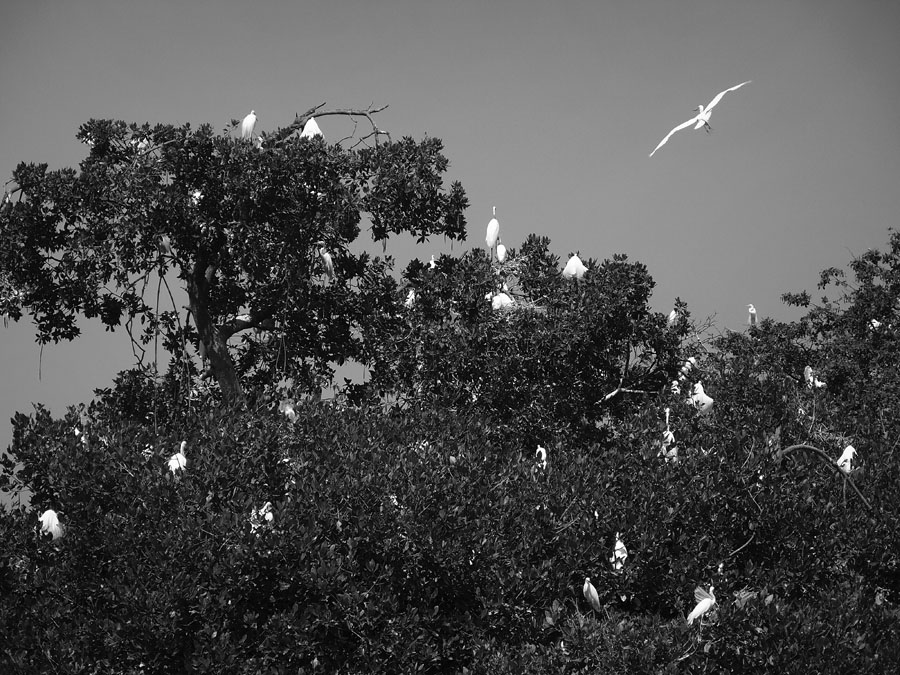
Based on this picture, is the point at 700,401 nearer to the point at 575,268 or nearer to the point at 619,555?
the point at 619,555

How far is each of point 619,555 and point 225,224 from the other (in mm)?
4617

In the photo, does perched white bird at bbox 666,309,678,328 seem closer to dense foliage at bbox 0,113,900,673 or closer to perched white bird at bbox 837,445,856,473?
dense foliage at bbox 0,113,900,673

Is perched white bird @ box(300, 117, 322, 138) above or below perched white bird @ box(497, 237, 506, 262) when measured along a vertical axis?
above

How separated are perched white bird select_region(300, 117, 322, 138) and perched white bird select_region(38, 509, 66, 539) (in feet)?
12.4

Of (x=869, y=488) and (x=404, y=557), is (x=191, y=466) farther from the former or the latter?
(x=869, y=488)

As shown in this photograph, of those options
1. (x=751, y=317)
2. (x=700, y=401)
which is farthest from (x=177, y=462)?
(x=751, y=317)

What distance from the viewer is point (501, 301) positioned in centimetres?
722

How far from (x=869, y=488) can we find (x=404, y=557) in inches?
98.2

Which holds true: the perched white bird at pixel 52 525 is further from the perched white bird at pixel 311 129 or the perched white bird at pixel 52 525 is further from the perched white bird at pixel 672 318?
the perched white bird at pixel 672 318

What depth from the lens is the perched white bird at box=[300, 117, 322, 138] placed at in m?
7.42

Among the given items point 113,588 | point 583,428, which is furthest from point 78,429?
point 583,428

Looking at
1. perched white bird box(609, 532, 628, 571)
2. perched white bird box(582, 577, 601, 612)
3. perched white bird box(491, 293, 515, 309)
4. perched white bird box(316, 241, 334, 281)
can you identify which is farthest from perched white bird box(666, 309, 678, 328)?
perched white bird box(582, 577, 601, 612)

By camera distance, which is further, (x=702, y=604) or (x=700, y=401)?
(x=700, y=401)

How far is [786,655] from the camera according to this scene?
143 inches
